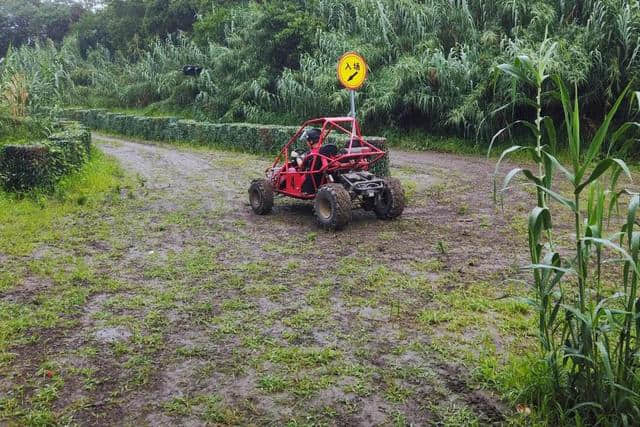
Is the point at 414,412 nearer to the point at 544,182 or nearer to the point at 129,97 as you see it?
the point at 544,182

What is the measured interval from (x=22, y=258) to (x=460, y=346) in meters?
3.88

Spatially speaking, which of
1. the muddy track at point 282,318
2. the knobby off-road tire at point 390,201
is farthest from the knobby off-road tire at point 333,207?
the knobby off-road tire at point 390,201

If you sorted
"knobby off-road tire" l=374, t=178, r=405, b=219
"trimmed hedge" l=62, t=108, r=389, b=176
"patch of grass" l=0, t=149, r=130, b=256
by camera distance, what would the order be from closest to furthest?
"patch of grass" l=0, t=149, r=130, b=256 → "knobby off-road tire" l=374, t=178, r=405, b=219 → "trimmed hedge" l=62, t=108, r=389, b=176

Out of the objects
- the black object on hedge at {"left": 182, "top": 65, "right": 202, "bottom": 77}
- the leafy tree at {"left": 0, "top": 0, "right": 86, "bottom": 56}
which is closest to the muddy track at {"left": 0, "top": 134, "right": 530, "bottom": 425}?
the black object on hedge at {"left": 182, "top": 65, "right": 202, "bottom": 77}

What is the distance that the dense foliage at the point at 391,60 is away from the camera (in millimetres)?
10055

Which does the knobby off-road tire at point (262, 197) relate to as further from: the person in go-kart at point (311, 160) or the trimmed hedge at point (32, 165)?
the trimmed hedge at point (32, 165)

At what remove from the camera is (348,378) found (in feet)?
10.1

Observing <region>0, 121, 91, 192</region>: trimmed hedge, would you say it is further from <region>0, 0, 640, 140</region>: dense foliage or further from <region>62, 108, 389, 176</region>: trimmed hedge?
<region>62, 108, 389, 176</region>: trimmed hedge

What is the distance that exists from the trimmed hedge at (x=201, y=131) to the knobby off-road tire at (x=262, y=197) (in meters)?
2.00

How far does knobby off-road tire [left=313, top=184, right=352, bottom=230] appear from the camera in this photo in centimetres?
590

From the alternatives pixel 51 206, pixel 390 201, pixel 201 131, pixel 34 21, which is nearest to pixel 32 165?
pixel 51 206

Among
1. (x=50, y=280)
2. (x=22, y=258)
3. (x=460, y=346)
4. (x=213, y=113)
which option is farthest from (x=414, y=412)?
(x=213, y=113)

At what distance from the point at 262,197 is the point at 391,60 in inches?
304

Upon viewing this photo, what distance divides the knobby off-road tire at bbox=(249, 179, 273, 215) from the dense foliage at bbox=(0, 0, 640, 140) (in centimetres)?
→ 266
